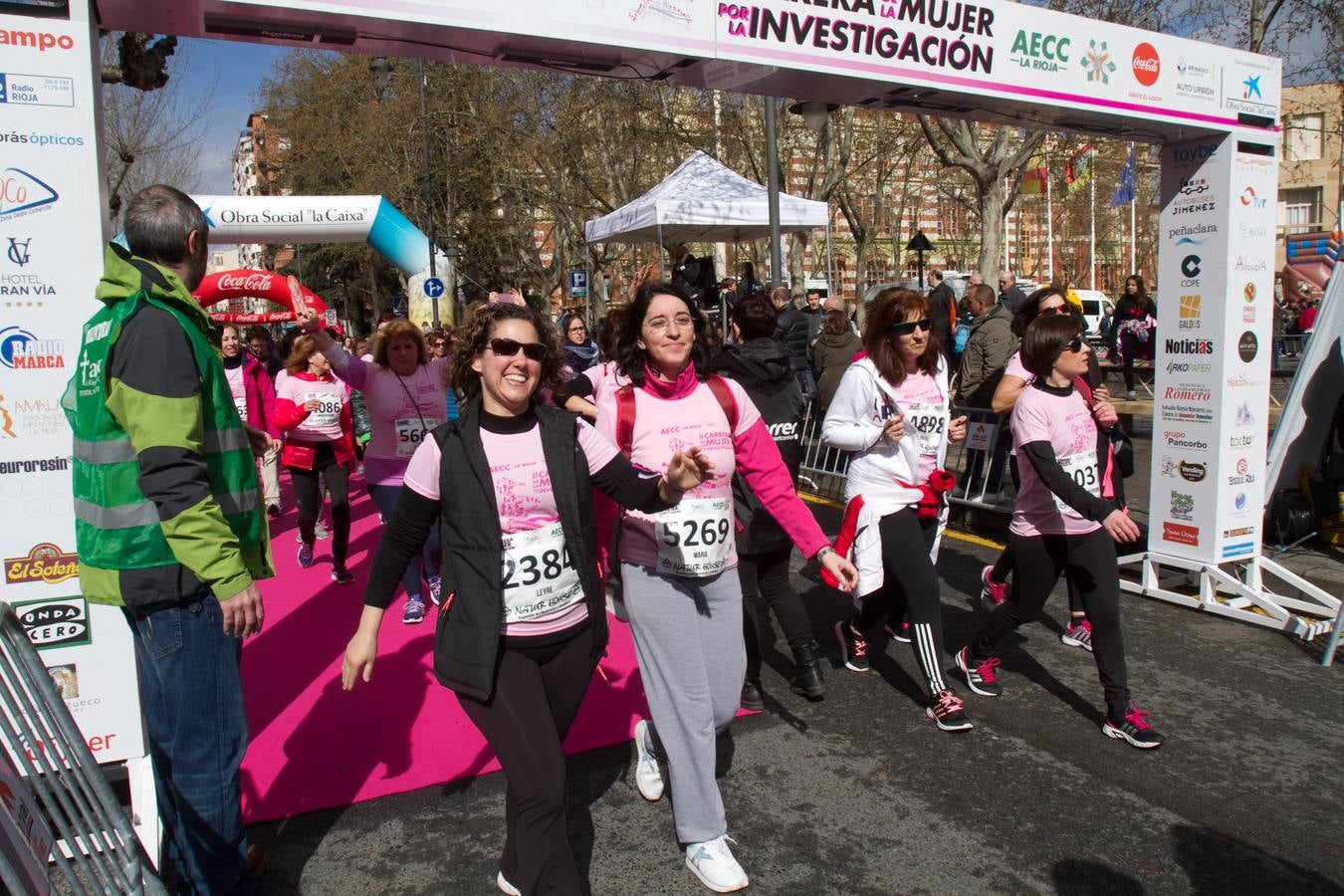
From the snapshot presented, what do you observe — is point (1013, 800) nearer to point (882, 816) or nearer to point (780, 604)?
point (882, 816)

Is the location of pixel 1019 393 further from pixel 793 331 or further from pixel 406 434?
pixel 793 331

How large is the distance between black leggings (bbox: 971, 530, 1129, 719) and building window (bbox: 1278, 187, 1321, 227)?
202ft

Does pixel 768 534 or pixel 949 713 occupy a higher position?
pixel 768 534

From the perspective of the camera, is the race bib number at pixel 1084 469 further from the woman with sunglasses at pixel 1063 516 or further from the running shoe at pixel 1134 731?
the running shoe at pixel 1134 731

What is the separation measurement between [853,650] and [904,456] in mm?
1312

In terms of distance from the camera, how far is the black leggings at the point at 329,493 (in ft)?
24.1

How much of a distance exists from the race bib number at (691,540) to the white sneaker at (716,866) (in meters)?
0.88

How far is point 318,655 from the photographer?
587cm

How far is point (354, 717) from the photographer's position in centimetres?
484

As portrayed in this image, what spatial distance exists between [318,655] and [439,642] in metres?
3.41

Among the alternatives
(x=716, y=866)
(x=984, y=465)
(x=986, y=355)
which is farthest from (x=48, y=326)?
(x=986, y=355)

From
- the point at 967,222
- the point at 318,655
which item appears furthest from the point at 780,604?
the point at 967,222

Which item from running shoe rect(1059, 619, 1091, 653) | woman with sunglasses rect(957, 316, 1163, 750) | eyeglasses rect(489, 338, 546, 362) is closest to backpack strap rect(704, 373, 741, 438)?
eyeglasses rect(489, 338, 546, 362)

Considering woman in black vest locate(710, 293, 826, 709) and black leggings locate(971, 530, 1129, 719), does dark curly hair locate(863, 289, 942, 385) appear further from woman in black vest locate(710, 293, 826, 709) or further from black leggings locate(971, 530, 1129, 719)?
black leggings locate(971, 530, 1129, 719)
